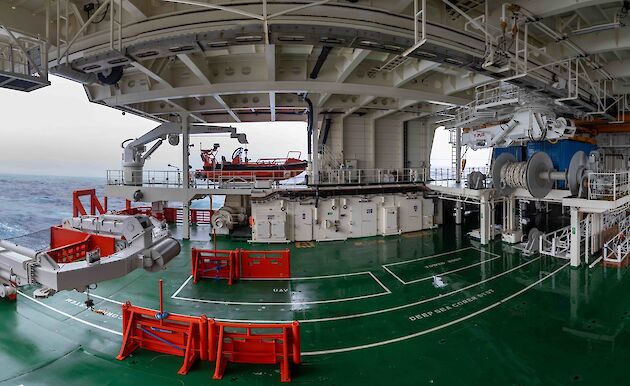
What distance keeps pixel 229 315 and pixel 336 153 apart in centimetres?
1148

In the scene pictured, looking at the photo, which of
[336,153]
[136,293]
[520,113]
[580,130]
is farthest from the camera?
[336,153]

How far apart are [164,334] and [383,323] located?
14.2 ft

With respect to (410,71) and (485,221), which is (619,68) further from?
(410,71)

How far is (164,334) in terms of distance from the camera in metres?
5.53

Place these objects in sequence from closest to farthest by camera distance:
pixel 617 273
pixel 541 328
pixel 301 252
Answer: pixel 541 328 → pixel 617 273 → pixel 301 252

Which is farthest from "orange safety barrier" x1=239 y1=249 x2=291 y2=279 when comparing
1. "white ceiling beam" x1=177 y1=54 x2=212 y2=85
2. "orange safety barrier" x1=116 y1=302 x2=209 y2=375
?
"white ceiling beam" x1=177 y1=54 x2=212 y2=85

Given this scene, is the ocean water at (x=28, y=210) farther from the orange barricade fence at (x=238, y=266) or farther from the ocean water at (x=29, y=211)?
the orange barricade fence at (x=238, y=266)

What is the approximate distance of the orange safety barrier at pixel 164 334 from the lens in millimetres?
5227

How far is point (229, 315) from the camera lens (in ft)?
23.4

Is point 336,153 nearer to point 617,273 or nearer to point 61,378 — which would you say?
point 617,273

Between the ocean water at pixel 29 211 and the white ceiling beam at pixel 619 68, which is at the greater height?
the white ceiling beam at pixel 619 68

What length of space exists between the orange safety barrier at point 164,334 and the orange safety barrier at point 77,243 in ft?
14.5

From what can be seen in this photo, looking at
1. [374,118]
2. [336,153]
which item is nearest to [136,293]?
[336,153]

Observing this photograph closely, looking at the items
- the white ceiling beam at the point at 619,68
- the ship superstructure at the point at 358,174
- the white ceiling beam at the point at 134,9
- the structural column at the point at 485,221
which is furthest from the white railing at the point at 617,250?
the white ceiling beam at the point at 134,9
